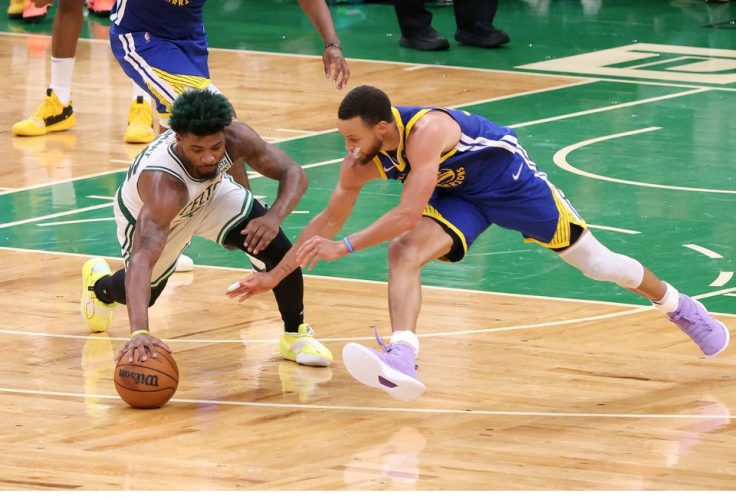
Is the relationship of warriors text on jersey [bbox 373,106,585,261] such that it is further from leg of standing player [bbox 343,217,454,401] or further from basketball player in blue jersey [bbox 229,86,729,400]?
leg of standing player [bbox 343,217,454,401]

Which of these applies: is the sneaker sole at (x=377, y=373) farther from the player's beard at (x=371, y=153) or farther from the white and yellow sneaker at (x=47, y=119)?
the white and yellow sneaker at (x=47, y=119)

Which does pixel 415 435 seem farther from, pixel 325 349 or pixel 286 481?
pixel 325 349

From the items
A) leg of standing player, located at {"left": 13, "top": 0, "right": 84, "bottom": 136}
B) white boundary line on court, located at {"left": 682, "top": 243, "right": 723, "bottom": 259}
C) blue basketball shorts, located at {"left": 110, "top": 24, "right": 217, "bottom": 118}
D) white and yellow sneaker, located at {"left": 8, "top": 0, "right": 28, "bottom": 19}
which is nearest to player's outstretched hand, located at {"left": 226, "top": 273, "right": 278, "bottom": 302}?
blue basketball shorts, located at {"left": 110, "top": 24, "right": 217, "bottom": 118}

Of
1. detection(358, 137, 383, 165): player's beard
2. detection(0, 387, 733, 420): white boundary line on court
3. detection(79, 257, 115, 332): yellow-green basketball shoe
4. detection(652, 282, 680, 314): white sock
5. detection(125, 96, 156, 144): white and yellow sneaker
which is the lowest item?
detection(125, 96, 156, 144): white and yellow sneaker

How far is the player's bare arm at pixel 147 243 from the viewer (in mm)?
6613

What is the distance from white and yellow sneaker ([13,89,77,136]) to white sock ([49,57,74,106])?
0.04 meters

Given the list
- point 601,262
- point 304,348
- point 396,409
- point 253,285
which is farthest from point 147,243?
point 601,262

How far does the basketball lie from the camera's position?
6.52m

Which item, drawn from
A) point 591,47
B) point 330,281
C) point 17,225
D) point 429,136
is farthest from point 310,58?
point 429,136

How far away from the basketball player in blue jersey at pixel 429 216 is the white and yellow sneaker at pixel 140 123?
5643 millimetres

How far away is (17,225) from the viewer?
33.1ft

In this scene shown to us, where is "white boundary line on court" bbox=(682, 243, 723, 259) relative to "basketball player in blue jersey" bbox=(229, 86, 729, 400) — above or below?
below

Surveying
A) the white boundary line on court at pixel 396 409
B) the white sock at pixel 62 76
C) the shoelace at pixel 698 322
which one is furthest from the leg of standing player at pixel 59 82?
the shoelace at pixel 698 322

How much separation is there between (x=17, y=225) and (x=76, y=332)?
2.35 m
